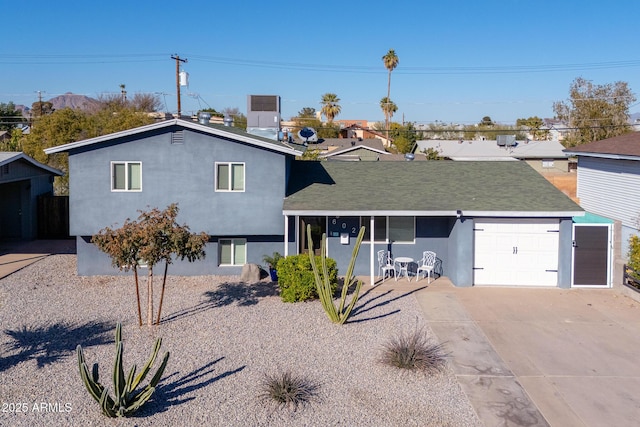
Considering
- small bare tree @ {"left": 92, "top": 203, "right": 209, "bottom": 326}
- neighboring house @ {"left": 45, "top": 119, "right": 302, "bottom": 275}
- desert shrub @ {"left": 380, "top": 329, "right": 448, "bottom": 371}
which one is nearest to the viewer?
desert shrub @ {"left": 380, "top": 329, "right": 448, "bottom": 371}

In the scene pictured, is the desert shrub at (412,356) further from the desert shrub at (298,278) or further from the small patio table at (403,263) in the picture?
the small patio table at (403,263)

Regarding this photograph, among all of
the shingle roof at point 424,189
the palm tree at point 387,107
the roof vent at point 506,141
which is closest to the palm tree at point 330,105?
the palm tree at point 387,107

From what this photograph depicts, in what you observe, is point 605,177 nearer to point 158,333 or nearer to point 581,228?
point 581,228

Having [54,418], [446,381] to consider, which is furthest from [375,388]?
[54,418]

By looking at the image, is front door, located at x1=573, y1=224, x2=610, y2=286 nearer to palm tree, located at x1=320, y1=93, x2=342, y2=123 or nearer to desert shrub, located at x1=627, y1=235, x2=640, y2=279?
desert shrub, located at x1=627, y1=235, x2=640, y2=279

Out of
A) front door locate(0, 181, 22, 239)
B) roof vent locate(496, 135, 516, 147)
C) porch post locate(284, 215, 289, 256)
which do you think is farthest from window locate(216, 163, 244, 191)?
roof vent locate(496, 135, 516, 147)

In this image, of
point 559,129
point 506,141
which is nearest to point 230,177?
point 559,129
